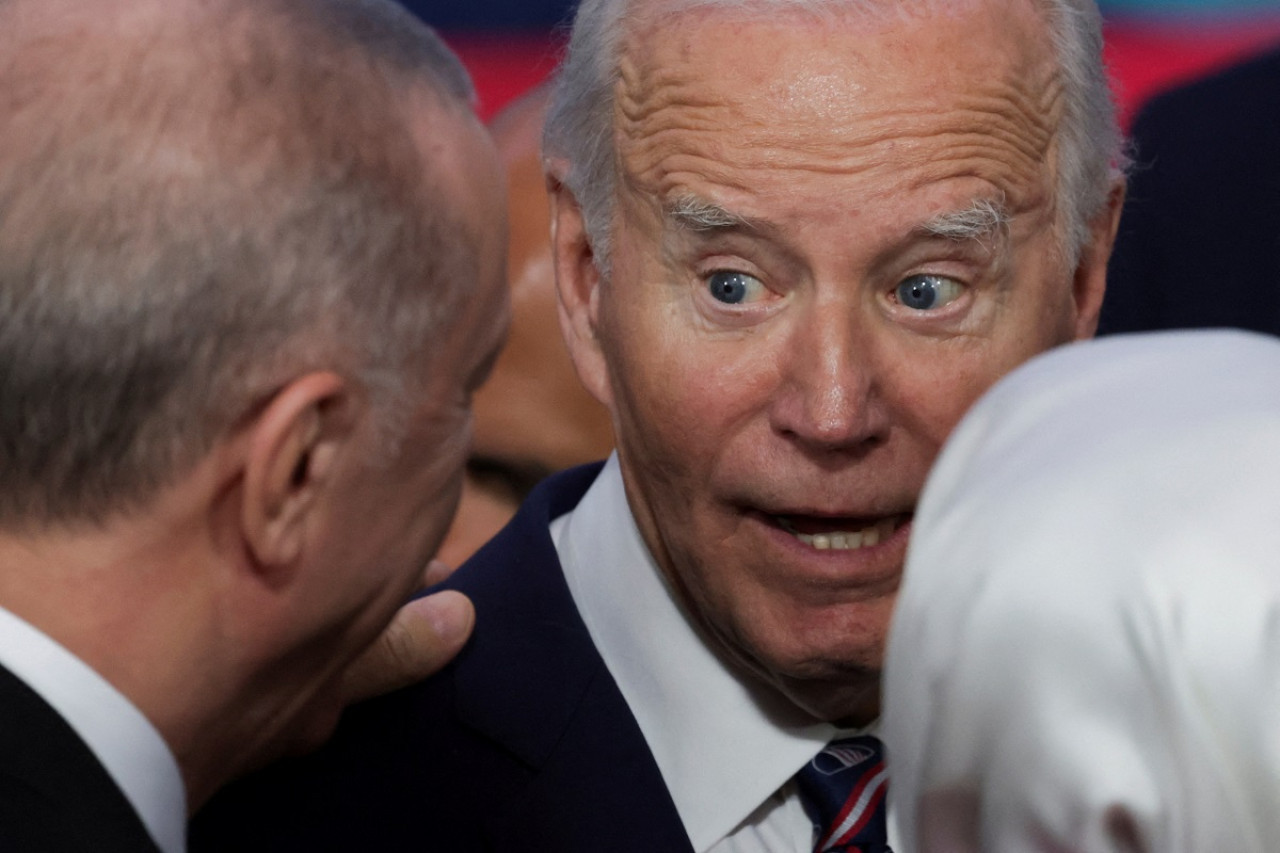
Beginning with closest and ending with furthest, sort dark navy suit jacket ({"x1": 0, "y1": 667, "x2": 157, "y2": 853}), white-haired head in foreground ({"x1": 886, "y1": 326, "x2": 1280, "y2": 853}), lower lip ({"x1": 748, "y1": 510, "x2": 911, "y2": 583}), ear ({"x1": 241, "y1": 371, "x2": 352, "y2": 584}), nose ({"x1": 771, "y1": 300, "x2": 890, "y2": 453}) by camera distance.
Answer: white-haired head in foreground ({"x1": 886, "y1": 326, "x2": 1280, "y2": 853}), dark navy suit jacket ({"x1": 0, "y1": 667, "x2": 157, "y2": 853}), ear ({"x1": 241, "y1": 371, "x2": 352, "y2": 584}), nose ({"x1": 771, "y1": 300, "x2": 890, "y2": 453}), lower lip ({"x1": 748, "y1": 510, "x2": 911, "y2": 583})

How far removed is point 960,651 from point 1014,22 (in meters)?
1.06

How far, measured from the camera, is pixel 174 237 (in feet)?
4.30

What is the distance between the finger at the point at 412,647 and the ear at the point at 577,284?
311mm

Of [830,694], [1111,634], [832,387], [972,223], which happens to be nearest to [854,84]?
[972,223]

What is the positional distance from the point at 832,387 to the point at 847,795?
0.47m

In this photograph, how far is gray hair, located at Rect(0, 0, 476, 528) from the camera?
1305 millimetres

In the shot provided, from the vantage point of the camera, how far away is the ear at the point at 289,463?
1.37 metres

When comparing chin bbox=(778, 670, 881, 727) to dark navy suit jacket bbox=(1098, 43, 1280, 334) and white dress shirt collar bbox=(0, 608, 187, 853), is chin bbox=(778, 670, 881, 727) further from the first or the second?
dark navy suit jacket bbox=(1098, 43, 1280, 334)

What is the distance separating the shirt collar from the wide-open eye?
334mm

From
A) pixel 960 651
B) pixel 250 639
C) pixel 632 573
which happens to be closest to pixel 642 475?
pixel 632 573

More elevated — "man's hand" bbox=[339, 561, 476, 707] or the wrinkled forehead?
the wrinkled forehead

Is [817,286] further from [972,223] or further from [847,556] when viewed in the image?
[847,556]

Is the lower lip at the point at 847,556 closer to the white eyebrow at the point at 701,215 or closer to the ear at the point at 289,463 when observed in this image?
the white eyebrow at the point at 701,215

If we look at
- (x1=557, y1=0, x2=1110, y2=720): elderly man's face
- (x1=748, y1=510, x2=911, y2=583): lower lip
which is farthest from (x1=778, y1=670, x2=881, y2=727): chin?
(x1=748, y1=510, x2=911, y2=583): lower lip
